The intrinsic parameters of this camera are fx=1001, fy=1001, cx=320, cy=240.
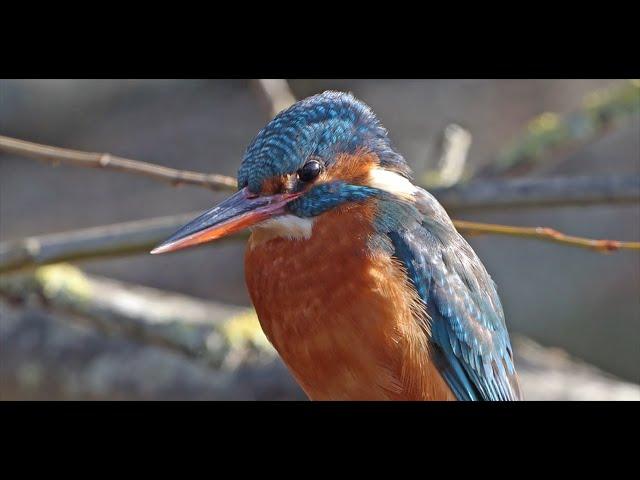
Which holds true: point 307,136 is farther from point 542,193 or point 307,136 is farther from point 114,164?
point 542,193

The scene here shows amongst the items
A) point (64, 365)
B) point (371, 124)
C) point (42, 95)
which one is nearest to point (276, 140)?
point (371, 124)

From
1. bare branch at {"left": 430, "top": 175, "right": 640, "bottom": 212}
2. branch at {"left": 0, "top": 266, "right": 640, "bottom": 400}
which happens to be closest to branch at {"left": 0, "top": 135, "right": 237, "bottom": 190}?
bare branch at {"left": 430, "top": 175, "right": 640, "bottom": 212}

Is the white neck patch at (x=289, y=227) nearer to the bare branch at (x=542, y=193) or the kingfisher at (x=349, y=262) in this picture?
the kingfisher at (x=349, y=262)

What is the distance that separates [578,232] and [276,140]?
4.78 meters

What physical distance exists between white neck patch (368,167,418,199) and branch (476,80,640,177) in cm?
118

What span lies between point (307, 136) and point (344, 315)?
41cm

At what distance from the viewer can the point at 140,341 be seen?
3.63 meters

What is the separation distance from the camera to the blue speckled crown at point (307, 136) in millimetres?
2180

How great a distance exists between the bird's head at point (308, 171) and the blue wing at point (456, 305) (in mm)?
131

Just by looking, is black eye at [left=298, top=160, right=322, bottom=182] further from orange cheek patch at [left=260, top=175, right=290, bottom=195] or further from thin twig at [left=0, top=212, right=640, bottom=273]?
thin twig at [left=0, top=212, right=640, bottom=273]

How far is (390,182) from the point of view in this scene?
8.05 ft

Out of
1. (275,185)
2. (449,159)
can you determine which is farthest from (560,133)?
(275,185)

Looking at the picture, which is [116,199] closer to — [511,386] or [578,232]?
[578,232]

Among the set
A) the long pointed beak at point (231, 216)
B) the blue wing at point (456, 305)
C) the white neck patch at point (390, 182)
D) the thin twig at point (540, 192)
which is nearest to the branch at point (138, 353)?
the thin twig at point (540, 192)
